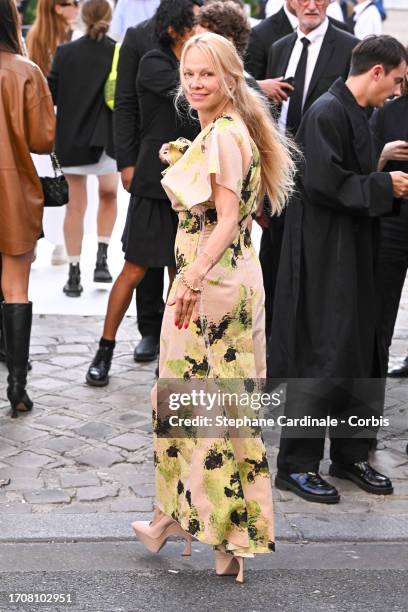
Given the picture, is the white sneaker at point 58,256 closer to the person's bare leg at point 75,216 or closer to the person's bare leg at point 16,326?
the person's bare leg at point 75,216

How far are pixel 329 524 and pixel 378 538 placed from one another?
216 millimetres

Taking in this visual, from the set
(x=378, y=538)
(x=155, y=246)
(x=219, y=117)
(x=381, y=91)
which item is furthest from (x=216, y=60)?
(x=155, y=246)

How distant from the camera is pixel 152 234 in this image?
6.61 metres

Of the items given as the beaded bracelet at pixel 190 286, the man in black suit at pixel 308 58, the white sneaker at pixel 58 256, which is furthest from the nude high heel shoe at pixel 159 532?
the white sneaker at pixel 58 256

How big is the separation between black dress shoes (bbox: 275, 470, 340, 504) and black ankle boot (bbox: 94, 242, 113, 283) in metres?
3.91

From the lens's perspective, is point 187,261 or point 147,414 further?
point 147,414

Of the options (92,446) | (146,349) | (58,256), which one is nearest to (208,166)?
(92,446)

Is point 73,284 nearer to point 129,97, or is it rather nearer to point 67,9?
point 67,9

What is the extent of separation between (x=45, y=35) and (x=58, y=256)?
192 cm

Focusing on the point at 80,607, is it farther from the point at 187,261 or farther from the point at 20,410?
the point at 20,410

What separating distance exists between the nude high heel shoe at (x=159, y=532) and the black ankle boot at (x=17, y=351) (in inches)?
68.0

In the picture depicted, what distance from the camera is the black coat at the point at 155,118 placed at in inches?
251

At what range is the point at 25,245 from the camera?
610 cm

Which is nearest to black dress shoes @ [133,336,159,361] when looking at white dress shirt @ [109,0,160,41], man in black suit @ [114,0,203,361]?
man in black suit @ [114,0,203,361]
